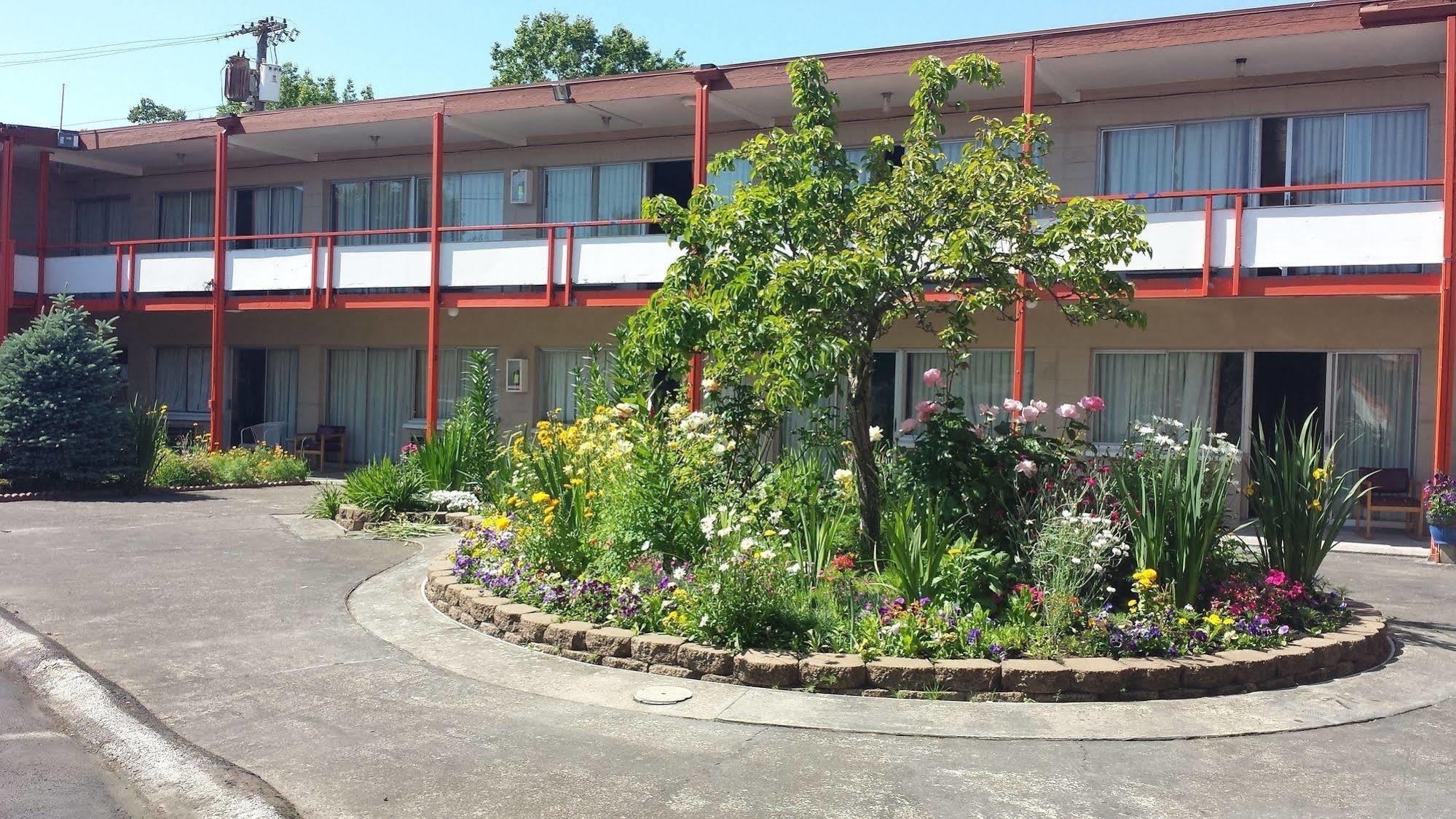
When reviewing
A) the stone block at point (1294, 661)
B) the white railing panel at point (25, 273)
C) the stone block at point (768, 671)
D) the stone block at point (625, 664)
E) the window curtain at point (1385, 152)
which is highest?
the window curtain at point (1385, 152)

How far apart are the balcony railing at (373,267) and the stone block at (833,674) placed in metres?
9.57

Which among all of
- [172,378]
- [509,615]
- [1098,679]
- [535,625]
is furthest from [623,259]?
[172,378]

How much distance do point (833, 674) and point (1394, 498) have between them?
33.4 ft

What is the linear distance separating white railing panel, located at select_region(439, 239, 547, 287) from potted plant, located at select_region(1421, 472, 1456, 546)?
460 inches

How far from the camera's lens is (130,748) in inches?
223

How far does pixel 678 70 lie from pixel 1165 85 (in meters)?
6.49

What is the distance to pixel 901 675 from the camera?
678cm

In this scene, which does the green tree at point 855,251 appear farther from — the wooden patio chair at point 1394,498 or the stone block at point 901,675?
the wooden patio chair at point 1394,498

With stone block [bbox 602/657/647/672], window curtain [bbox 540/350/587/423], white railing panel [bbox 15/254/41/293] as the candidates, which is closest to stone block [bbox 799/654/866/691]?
stone block [bbox 602/657/647/672]

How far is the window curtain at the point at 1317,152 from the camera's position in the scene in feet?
48.2

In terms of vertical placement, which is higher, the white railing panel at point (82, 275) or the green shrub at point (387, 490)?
the white railing panel at point (82, 275)

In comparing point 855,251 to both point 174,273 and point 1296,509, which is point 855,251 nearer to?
point 1296,509

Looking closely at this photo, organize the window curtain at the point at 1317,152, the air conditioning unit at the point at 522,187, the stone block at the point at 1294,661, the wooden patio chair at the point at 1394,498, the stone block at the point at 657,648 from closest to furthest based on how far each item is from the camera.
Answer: the stone block at the point at 1294,661, the stone block at the point at 657,648, the wooden patio chair at the point at 1394,498, the window curtain at the point at 1317,152, the air conditioning unit at the point at 522,187

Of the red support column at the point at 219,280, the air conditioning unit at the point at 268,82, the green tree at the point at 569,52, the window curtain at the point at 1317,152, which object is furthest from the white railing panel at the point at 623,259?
the green tree at the point at 569,52
